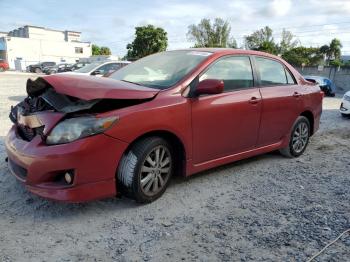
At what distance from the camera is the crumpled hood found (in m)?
3.23

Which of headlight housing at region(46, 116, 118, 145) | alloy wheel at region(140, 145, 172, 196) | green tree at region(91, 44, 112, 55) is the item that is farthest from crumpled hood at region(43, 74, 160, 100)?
green tree at region(91, 44, 112, 55)

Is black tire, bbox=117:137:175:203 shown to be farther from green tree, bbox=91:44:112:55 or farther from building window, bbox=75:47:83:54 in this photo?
green tree, bbox=91:44:112:55

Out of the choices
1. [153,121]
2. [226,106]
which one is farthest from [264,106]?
[153,121]

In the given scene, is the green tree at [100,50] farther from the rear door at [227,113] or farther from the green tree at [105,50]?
the rear door at [227,113]

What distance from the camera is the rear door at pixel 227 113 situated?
155 inches

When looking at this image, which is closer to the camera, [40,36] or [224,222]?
[224,222]

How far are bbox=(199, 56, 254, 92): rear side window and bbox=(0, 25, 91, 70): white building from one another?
57.2 meters

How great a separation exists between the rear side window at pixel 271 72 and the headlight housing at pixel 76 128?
98.7 inches

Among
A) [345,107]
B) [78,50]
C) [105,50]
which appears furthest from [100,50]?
[345,107]

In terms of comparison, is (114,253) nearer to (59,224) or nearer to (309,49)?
(59,224)

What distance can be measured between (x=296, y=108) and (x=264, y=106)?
0.89 metres

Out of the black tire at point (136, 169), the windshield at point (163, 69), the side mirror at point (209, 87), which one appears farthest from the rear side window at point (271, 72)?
the black tire at point (136, 169)

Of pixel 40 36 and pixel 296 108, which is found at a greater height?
pixel 40 36

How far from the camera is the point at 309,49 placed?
5072 centimetres
